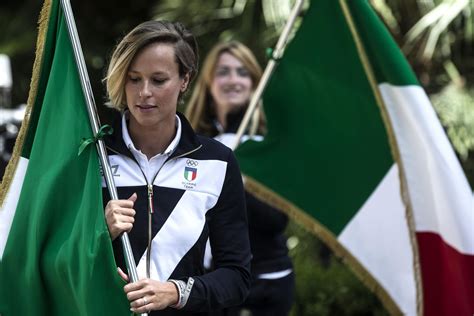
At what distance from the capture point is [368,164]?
4785mm

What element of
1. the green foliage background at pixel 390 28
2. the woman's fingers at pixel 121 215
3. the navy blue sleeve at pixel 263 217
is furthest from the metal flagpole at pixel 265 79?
the green foliage background at pixel 390 28

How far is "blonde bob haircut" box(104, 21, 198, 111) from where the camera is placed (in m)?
3.14

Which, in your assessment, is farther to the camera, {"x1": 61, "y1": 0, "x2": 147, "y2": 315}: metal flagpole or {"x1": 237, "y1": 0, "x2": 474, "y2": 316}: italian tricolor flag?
{"x1": 237, "y1": 0, "x2": 474, "y2": 316}: italian tricolor flag

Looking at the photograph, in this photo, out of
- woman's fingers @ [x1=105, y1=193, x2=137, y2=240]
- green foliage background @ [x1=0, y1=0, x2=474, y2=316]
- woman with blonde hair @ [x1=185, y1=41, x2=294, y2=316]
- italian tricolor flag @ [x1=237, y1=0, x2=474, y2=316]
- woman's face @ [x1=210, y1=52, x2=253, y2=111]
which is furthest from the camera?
green foliage background @ [x1=0, y1=0, x2=474, y2=316]

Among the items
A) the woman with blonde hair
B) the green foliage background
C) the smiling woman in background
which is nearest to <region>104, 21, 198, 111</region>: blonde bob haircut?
the smiling woman in background

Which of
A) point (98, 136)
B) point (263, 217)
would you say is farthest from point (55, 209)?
point (263, 217)

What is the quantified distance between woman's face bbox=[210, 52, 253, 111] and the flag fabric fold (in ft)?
6.84

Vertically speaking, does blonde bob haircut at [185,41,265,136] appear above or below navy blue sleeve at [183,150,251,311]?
above

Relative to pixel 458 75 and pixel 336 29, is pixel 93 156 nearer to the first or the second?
pixel 336 29

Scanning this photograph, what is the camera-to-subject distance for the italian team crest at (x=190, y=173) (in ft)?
10.5

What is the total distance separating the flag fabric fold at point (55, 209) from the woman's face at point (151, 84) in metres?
0.21

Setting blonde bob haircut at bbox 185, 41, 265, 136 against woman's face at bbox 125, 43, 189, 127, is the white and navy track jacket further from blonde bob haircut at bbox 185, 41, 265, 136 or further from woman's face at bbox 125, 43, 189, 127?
blonde bob haircut at bbox 185, 41, 265, 136

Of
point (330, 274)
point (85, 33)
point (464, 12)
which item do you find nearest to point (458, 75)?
point (464, 12)

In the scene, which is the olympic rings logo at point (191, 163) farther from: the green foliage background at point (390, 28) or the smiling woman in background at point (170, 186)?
the green foliage background at point (390, 28)
